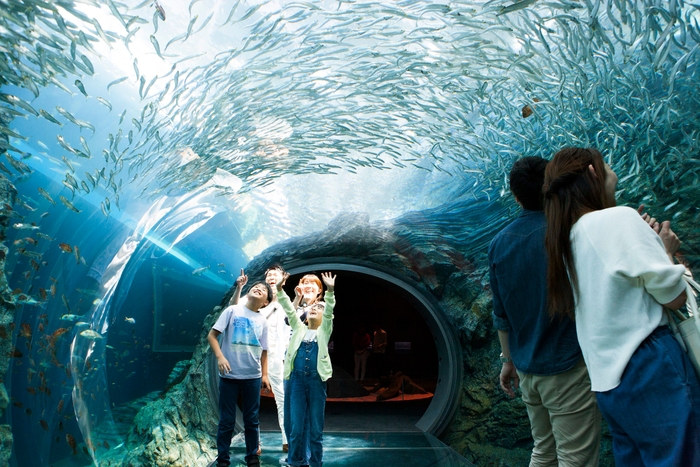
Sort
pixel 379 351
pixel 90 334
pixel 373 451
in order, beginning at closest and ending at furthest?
1. pixel 90 334
2. pixel 373 451
3. pixel 379 351

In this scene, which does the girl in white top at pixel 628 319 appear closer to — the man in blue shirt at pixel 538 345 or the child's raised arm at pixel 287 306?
the man in blue shirt at pixel 538 345

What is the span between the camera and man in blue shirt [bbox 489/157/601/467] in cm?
209

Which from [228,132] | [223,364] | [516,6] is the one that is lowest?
[223,364]

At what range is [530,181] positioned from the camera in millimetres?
2430

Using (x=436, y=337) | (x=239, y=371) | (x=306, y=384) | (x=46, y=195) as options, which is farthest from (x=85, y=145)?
(x=436, y=337)

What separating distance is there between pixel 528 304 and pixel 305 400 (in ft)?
7.00

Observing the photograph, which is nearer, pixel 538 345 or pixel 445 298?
pixel 538 345

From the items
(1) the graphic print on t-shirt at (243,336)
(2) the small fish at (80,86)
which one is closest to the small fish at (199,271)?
(1) the graphic print on t-shirt at (243,336)

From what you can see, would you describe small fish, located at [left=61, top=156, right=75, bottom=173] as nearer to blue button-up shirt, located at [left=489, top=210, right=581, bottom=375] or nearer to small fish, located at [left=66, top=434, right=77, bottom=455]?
small fish, located at [left=66, top=434, right=77, bottom=455]

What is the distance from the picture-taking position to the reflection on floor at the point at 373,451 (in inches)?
197

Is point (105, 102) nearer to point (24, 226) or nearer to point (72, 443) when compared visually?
point (24, 226)

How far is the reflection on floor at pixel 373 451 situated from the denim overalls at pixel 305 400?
111 centimetres

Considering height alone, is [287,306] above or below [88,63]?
below

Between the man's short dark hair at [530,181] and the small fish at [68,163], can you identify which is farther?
the small fish at [68,163]
